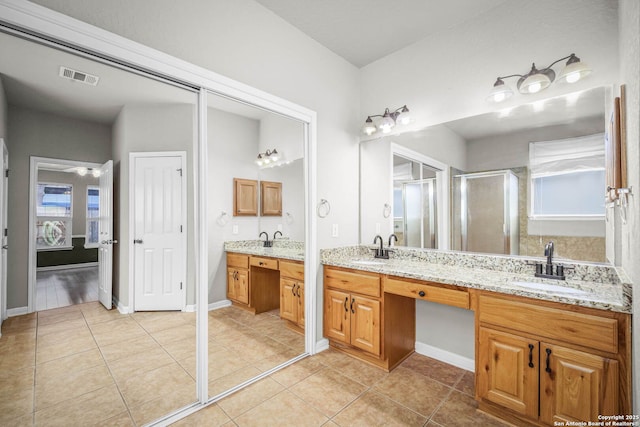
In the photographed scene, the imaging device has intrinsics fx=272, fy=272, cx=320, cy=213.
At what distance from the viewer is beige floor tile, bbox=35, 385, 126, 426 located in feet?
5.21

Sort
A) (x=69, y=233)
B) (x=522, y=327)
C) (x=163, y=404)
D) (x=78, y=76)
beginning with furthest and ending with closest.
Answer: (x=69, y=233), (x=163, y=404), (x=78, y=76), (x=522, y=327)

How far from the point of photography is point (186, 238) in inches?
85.3

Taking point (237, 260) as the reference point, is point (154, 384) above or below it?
below

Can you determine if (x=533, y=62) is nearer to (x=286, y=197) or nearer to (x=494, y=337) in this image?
(x=494, y=337)

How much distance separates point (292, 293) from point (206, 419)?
4.04 ft

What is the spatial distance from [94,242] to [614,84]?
12.6ft

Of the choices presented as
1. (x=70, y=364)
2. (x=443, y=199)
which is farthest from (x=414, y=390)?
(x=70, y=364)

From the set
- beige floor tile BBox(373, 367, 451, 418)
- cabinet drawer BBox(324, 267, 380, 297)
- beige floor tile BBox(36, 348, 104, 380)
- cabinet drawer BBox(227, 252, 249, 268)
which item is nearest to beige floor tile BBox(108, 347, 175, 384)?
beige floor tile BBox(36, 348, 104, 380)

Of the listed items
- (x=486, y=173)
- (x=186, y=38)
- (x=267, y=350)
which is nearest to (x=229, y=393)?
(x=267, y=350)

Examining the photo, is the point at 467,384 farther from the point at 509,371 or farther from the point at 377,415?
the point at 377,415

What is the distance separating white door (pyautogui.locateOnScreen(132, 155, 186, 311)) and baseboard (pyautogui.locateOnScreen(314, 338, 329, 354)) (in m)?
1.27

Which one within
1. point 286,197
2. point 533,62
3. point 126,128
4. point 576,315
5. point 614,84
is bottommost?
point 576,315

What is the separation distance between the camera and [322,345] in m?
2.64

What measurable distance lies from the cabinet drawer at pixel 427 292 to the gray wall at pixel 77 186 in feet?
7.67
